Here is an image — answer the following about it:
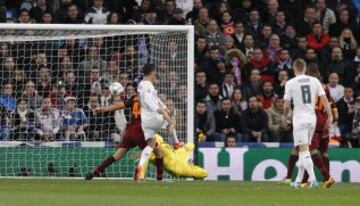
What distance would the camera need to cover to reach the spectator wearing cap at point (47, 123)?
21812mm

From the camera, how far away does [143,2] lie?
2633 centimetres

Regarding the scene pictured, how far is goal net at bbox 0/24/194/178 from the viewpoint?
71.4 ft

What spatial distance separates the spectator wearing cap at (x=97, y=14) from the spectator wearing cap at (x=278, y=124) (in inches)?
169

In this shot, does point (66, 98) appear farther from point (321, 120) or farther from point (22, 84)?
point (321, 120)

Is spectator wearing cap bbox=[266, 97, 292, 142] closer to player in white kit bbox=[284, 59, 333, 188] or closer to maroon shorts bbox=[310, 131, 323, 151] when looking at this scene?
maroon shorts bbox=[310, 131, 323, 151]

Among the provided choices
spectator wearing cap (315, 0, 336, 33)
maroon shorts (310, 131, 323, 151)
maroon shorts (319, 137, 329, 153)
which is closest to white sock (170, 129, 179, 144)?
maroon shorts (319, 137, 329, 153)

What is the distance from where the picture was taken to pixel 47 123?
861 inches

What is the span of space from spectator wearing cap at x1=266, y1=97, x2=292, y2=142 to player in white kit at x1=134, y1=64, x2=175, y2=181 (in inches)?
201

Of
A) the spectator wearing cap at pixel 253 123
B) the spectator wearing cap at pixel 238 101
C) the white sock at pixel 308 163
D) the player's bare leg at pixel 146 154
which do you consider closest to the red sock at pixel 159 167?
the player's bare leg at pixel 146 154

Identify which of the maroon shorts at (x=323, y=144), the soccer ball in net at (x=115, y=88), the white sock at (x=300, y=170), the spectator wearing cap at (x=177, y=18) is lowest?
the white sock at (x=300, y=170)

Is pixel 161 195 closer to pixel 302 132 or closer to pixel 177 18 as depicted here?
pixel 302 132

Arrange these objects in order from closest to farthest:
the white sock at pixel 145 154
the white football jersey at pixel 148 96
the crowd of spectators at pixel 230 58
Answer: the white football jersey at pixel 148 96, the white sock at pixel 145 154, the crowd of spectators at pixel 230 58

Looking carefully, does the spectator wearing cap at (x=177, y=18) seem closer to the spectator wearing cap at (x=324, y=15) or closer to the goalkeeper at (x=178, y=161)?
the spectator wearing cap at (x=324, y=15)

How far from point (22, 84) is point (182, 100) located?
121 inches
